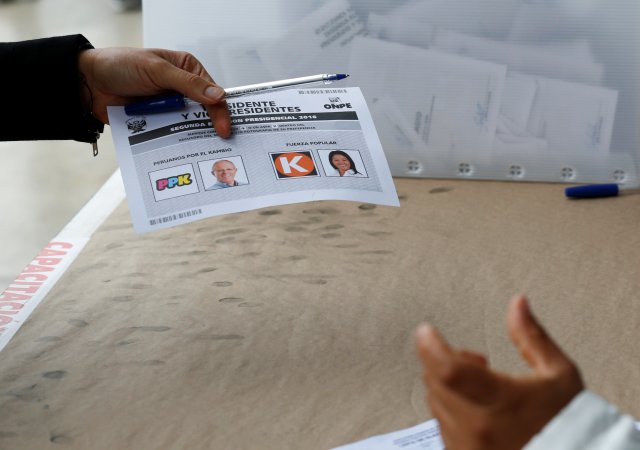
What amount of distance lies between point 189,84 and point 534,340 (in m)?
0.64

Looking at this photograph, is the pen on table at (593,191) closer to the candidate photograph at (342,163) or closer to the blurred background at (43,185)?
the candidate photograph at (342,163)

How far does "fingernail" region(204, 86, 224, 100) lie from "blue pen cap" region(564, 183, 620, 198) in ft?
1.73

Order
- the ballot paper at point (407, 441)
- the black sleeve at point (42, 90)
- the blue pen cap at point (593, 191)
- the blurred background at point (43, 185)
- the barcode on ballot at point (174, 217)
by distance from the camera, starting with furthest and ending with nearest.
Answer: the blurred background at point (43, 185), the blue pen cap at point (593, 191), the black sleeve at point (42, 90), the barcode on ballot at point (174, 217), the ballot paper at point (407, 441)

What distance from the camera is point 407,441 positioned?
0.76 meters

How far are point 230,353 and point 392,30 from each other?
583 mm

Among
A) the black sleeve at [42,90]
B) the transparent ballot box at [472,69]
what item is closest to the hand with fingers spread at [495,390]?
the black sleeve at [42,90]

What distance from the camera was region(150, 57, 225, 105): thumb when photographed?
3.28 feet

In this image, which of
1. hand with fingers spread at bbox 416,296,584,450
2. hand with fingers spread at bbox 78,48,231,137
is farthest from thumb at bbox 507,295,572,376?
hand with fingers spread at bbox 78,48,231,137

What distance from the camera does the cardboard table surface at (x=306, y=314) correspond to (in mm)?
828

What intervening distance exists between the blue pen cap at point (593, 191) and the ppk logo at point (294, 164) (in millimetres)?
438

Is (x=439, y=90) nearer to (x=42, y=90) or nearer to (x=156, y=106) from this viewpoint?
(x=156, y=106)

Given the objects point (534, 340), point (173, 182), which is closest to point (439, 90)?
point (173, 182)

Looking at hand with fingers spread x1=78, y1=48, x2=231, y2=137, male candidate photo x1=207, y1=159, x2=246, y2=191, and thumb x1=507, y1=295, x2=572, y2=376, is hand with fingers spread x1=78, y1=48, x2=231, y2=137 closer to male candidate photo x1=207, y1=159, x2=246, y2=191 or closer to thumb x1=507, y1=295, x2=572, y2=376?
male candidate photo x1=207, y1=159, x2=246, y2=191

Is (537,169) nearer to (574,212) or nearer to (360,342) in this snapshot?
(574,212)
